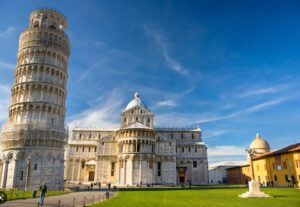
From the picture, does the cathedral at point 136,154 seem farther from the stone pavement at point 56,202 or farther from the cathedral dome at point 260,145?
the stone pavement at point 56,202

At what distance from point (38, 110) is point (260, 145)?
227 ft

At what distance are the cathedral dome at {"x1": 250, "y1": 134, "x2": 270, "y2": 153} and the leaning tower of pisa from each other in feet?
208

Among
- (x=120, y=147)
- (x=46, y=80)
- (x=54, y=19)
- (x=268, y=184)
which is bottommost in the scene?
(x=268, y=184)

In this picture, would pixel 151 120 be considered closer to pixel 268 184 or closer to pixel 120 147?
pixel 120 147

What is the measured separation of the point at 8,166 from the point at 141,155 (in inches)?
1048

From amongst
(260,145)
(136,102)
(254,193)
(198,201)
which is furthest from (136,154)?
(260,145)

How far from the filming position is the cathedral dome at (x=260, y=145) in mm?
79312

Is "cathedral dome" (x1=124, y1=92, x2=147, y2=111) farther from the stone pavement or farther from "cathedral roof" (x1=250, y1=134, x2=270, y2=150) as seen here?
the stone pavement

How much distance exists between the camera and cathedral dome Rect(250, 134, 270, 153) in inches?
3123

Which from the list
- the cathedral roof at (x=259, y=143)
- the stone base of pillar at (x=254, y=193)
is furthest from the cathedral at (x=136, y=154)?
the stone base of pillar at (x=254, y=193)

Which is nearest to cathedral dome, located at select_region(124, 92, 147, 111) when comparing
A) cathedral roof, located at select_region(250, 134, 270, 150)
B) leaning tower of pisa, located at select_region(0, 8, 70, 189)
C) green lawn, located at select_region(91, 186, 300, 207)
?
leaning tower of pisa, located at select_region(0, 8, 70, 189)

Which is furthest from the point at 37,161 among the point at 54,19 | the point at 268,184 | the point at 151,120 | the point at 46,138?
the point at 268,184

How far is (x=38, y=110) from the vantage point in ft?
137

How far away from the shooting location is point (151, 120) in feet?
226
